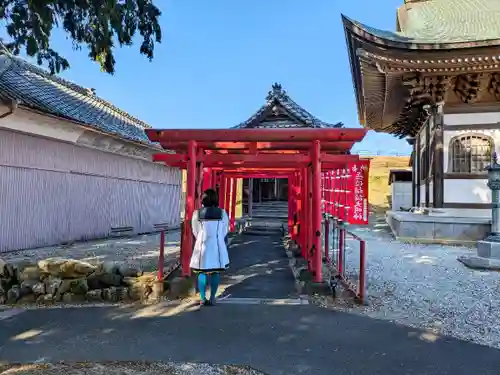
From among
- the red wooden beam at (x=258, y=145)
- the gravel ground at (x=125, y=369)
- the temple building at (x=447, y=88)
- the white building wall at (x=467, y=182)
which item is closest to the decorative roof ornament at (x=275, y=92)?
the temple building at (x=447, y=88)

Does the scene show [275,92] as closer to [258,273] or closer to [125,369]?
[258,273]

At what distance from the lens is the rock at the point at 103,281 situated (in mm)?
5906

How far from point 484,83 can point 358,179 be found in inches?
274

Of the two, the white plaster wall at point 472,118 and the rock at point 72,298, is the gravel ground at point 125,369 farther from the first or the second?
the white plaster wall at point 472,118

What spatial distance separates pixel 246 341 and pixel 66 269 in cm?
341

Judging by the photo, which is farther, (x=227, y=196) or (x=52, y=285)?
(x=227, y=196)

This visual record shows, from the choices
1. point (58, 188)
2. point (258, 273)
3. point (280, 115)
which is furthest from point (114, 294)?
point (280, 115)

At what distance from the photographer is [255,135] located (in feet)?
19.1

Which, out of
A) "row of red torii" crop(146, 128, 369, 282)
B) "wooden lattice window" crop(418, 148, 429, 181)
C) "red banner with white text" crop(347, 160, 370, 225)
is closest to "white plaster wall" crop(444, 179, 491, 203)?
"wooden lattice window" crop(418, 148, 429, 181)

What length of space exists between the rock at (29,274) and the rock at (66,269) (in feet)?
0.25

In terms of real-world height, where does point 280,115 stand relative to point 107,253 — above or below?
above

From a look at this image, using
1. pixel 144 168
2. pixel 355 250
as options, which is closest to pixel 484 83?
pixel 355 250

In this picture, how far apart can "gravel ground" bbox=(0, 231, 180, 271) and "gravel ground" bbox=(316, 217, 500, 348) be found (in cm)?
430

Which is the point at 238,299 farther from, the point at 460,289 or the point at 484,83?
the point at 484,83
